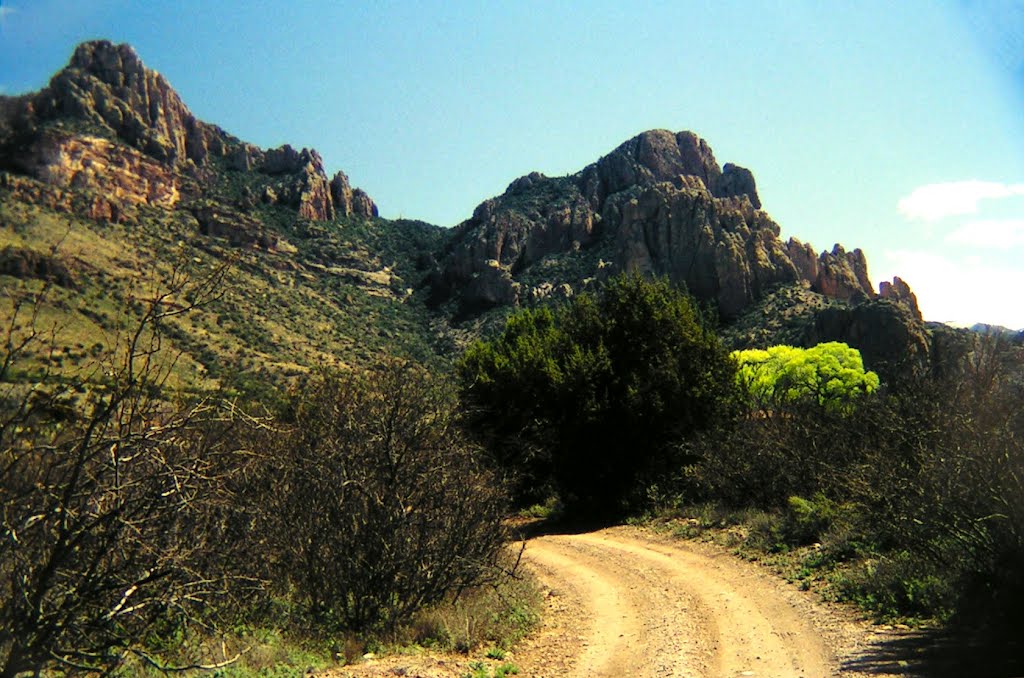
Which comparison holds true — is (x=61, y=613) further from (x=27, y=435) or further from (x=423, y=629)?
(x=423, y=629)

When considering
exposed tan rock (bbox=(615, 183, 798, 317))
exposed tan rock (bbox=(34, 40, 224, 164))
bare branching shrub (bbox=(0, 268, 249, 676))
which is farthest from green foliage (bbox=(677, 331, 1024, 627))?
exposed tan rock (bbox=(34, 40, 224, 164))

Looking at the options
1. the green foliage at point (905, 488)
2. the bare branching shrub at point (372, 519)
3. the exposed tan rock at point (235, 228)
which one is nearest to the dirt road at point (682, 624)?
the green foliage at point (905, 488)

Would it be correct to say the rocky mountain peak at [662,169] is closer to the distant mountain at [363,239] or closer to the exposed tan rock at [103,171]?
the distant mountain at [363,239]

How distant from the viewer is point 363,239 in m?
113

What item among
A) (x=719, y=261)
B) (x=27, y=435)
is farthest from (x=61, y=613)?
(x=719, y=261)

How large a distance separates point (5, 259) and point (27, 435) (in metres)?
1.07

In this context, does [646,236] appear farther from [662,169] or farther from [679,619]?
[679,619]

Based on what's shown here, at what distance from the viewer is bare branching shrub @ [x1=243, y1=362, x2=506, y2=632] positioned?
935 centimetres

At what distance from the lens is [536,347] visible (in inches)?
1121

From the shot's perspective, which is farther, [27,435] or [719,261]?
[719,261]

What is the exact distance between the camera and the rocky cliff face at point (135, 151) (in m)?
77.1

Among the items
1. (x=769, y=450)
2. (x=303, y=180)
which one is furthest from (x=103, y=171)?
(x=769, y=450)

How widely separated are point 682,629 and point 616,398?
13.6 metres

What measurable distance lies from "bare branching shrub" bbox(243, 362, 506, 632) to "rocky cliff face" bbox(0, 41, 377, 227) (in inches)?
2706
